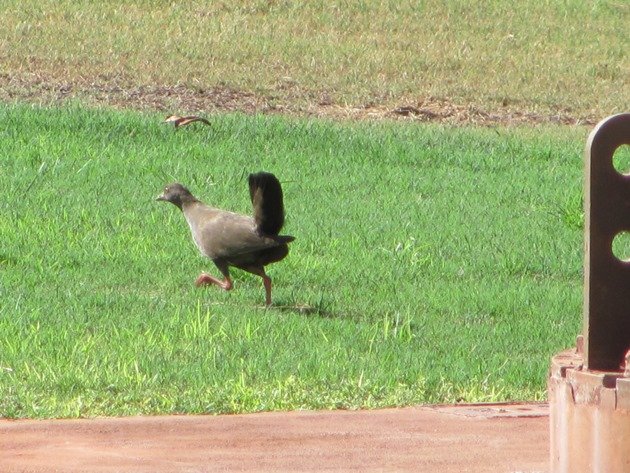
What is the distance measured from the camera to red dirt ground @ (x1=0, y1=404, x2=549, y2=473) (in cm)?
434

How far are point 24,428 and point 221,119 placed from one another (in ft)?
35.7

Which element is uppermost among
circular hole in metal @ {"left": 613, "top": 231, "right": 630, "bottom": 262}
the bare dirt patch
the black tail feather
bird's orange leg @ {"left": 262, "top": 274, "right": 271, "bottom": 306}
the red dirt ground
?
the bare dirt patch

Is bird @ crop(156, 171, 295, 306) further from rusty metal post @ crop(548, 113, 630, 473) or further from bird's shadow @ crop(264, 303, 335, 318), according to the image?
rusty metal post @ crop(548, 113, 630, 473)

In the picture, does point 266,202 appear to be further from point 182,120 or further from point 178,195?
point 182,120

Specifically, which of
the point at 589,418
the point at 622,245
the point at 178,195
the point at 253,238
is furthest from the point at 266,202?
the point at 589,418

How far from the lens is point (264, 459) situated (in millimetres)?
4402

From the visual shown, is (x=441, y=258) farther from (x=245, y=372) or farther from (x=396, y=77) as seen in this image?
(x=396, y=77)

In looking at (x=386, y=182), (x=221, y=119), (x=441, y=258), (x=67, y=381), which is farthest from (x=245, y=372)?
(x=221, y=119)

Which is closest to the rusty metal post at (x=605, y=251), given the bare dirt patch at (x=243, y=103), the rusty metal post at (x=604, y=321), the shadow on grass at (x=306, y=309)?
the rusty metal post at (x=604, y=321)

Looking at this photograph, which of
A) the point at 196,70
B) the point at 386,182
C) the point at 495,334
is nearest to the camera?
the point at 495,334

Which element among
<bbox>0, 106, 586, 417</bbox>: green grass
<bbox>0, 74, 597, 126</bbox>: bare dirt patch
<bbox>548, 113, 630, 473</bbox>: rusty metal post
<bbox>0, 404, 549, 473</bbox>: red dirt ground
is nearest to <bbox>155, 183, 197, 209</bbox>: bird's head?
<bbox>0, 106, 586, 417</bbox>: green grass

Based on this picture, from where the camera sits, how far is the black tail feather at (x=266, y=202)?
8.51 metres

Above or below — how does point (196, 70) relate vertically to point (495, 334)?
above

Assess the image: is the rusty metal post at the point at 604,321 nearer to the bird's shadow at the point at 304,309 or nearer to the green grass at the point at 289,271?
the green grass at the point at 289,271
